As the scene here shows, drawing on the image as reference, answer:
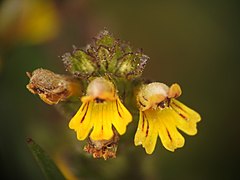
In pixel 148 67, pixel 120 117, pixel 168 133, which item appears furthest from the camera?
pixel 148 67

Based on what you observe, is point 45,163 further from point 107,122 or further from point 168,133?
point 168,133

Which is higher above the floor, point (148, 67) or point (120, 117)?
point (148, 67)

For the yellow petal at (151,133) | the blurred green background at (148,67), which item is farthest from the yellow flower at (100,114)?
the blurred green background at (148,67)

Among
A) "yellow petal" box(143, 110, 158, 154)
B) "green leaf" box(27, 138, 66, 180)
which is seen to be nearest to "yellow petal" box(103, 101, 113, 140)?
"yellow petal" box(143, 110, 158, 154)

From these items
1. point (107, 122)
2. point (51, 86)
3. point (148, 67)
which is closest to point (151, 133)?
point (107, 122)

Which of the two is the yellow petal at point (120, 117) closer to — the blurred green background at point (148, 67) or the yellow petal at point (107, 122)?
the yellow petal at point (107, 122)

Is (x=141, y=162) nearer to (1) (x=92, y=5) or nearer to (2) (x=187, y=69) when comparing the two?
(2) (x=187, y=69)

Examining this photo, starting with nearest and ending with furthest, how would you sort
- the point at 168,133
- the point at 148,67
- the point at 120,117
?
the point at 120,117
the point at 168,133
the point at 148,67
